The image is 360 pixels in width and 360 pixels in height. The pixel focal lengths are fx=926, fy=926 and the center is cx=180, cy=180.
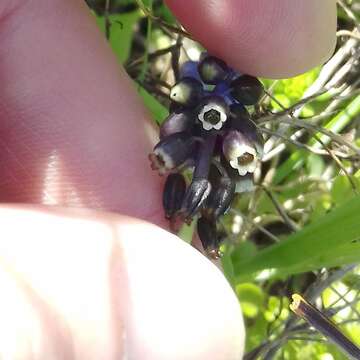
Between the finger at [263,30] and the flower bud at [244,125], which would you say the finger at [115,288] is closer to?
the flower bud at [244,125]

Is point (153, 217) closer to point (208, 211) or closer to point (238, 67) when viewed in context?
point (208, 211)

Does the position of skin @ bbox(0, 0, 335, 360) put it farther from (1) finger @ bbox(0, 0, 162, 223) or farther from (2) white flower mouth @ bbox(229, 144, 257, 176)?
(2) white flower mouth @ bbox(229, 144, 257, 176)

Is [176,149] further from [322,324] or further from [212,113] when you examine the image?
[322,324]

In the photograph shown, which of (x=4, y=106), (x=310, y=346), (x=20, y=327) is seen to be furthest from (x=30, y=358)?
(x=310, y=346)

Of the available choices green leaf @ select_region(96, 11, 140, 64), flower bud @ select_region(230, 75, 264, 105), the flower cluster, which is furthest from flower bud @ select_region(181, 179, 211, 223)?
green leaf @ select_region(96, 11, 140, 64)

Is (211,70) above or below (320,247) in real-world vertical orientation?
above

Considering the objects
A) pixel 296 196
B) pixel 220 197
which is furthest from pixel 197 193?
pixel 296 196

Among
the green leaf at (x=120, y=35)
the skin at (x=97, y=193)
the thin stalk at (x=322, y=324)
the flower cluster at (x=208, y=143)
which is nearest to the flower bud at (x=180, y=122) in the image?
the flower cluster at (x=208, y=143)
